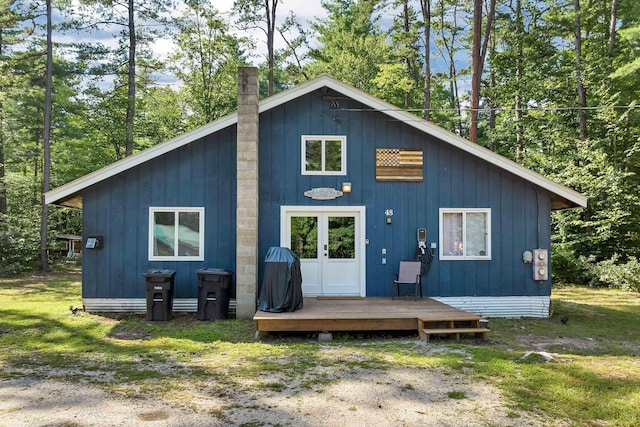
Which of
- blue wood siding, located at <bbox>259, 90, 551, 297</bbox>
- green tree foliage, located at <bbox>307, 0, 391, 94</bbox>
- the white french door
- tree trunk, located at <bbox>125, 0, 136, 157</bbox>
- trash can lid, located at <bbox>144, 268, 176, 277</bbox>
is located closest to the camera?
trash can lid, located at <bbox>144, 268, 176, 277</bbox>

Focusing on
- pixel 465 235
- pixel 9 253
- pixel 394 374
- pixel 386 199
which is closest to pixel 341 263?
pixel 386 199

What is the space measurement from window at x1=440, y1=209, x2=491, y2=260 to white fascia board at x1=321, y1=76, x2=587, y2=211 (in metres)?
0.98

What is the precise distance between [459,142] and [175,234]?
5.69 metres

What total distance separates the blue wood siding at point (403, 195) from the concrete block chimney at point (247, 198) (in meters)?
0.72

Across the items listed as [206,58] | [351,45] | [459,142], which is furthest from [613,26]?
[206,58]

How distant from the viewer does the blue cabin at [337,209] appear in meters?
8.59

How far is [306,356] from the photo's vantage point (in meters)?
5.71

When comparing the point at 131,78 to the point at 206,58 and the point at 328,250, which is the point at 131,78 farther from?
the point at 328,250

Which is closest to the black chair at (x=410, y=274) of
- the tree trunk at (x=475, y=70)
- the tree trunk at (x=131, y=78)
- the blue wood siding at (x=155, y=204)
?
the blue wood siding at (x=155, y=204)

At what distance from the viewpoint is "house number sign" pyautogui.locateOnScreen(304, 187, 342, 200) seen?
29.0 ft

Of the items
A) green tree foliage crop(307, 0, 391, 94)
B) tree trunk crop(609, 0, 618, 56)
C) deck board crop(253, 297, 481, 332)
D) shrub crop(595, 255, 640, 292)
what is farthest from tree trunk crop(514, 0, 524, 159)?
deck board crop(253, 297, 481, 332)

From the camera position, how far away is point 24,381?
4.64 meters

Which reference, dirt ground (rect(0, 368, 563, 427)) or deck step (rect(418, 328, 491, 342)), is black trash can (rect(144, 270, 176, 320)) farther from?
deck step (rect(418, 328, 491, 342))

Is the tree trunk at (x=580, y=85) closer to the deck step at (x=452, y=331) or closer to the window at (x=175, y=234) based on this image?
the deck step at (x=452, y=331)
